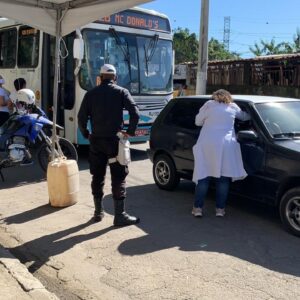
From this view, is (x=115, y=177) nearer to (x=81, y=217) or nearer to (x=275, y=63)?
(x=81, y=217)

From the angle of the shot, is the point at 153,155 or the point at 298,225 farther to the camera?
the point at 153,155

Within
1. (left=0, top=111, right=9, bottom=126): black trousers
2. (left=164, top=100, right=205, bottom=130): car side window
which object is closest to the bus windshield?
(left=0, top=111, right=9, bottom=126): black trousers

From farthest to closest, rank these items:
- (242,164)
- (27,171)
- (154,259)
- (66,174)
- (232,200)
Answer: (27,171), (232,200), (66,174), (242,164), (154,259)

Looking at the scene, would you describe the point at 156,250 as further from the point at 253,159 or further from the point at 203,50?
the point at 203,50

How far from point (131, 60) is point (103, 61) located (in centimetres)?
77

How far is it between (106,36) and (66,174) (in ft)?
15.6

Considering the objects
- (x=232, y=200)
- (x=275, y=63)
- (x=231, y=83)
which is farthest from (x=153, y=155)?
(x=231, y=83)

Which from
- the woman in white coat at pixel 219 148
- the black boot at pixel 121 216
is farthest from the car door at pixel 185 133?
the black boot at pixel 121 216

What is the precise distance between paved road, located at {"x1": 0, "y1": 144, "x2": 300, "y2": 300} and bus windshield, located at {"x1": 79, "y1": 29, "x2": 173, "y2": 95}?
3.79 meters

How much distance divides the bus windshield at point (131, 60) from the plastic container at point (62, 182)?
3.84 meters

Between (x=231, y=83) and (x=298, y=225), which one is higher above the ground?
(x=231, y=83)

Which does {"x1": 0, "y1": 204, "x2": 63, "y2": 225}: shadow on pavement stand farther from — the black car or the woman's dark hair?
the woman's dark hair

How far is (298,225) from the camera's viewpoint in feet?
18.5

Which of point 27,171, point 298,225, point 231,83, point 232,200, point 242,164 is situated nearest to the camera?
point 298,225
